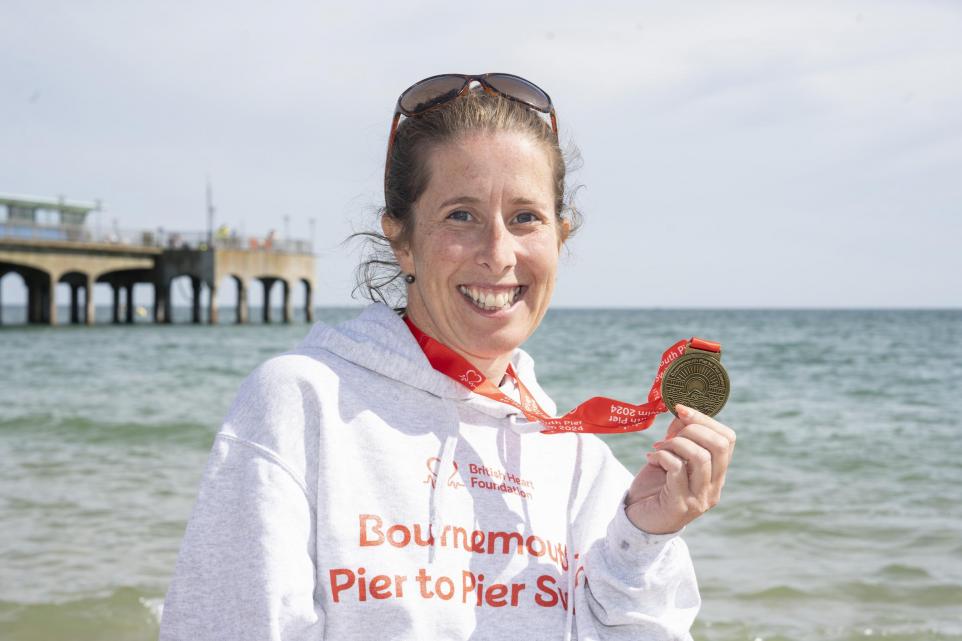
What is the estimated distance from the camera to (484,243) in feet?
7.19

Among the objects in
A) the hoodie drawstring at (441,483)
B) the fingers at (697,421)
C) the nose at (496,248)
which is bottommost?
the hoodie drawstring at (441,483)

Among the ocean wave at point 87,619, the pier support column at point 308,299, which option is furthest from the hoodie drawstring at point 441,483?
the pier support column at point 308,299

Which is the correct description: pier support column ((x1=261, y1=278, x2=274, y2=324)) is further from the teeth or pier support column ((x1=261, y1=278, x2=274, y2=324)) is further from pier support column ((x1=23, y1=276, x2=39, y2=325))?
the teeth

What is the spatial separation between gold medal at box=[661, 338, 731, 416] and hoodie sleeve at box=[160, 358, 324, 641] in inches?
34.8

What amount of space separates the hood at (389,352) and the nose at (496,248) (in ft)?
0.90

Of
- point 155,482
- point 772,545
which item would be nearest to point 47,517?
point 155,482

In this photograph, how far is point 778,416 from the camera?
15969mm

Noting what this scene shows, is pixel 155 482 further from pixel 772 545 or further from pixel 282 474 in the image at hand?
pixel 282 474

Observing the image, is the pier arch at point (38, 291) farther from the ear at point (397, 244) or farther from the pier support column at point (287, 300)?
the ear at point (397, 244)

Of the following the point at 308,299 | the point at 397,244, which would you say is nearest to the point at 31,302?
the point at 308,299

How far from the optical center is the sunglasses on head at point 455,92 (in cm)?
222

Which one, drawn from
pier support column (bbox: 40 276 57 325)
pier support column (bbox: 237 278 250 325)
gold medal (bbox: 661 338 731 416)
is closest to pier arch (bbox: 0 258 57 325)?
pier support column (bbox: 40 276 57 325)

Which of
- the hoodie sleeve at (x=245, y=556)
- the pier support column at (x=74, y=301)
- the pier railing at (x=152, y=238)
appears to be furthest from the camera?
the pier support column at (x=74, y=301)

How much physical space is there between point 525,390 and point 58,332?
1718 inches
